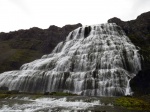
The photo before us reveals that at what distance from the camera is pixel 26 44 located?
111375 millimetres

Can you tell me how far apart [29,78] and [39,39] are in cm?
7050

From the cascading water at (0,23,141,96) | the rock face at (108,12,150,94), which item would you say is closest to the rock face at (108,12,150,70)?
the rock face at (108,12,150,94)

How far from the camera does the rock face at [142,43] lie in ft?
122

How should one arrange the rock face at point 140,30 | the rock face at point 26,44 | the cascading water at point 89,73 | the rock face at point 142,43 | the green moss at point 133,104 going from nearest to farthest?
the green moss at point 133,104, the rock face at point 142,43, the cascading water at point 89,73, the rock face at point 140,30, the rock face at point 26,44

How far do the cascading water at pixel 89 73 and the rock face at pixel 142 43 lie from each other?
1567 mm

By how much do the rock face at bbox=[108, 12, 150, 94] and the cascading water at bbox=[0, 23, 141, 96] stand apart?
5.14 feet

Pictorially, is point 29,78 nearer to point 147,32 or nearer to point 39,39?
point 147,32

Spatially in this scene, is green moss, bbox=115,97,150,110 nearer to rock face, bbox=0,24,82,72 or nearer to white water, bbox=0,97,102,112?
white water, bbox=0,97,102,112

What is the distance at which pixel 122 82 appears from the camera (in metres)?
38.2

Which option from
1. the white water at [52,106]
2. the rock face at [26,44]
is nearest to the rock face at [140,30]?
the rock face at [26,44]

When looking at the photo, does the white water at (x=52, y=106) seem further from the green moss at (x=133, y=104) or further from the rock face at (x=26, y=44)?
the rock face at (x=26, y=44)

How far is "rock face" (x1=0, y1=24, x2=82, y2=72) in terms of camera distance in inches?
3516

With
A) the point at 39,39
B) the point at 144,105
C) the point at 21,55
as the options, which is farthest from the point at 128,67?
the point at 39,39

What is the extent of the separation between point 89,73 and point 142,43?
28.7 metres
